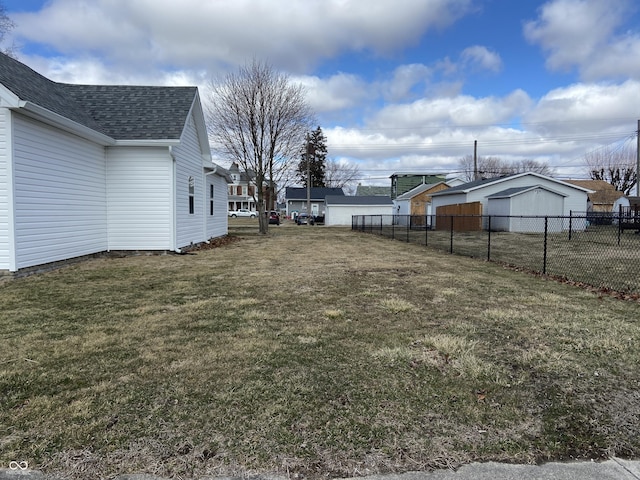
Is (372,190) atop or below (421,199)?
atop

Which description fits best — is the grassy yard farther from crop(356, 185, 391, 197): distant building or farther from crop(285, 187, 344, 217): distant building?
crop(356, 185, 391, 197): distant building

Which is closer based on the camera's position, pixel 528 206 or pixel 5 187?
pixel 5 187

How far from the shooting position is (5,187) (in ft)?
24.8

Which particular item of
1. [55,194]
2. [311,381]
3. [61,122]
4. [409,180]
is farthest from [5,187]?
[409,180]

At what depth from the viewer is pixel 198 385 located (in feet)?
10.3

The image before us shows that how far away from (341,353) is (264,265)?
6485 millimetres

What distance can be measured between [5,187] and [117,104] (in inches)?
238

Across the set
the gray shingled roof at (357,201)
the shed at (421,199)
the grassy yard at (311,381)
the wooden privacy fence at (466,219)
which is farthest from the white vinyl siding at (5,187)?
the gray shingled roof at (357,201)

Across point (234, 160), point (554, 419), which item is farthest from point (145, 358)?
point (234, 160)

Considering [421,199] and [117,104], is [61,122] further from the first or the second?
[421,199]

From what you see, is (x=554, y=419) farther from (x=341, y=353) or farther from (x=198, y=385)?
(x=198, y=385)

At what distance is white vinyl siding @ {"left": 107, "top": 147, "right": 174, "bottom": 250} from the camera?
37.2 feet

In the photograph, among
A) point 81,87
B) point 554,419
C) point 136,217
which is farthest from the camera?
point 81,87

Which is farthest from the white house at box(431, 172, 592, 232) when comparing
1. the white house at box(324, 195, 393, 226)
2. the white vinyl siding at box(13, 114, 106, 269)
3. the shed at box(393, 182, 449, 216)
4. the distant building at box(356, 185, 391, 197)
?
the distant building at box(356, 185, 391, 197)
